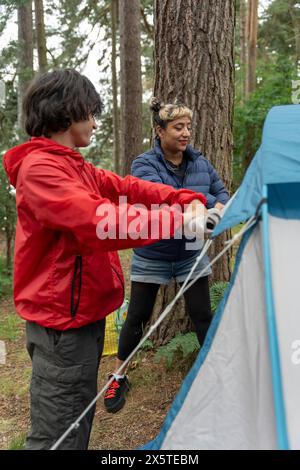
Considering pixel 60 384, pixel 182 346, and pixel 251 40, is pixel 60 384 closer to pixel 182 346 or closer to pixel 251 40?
pixel 182 346

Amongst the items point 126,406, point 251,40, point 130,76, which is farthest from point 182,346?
point 251,40

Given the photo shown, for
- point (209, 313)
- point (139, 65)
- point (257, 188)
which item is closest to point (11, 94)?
point (139, 65)

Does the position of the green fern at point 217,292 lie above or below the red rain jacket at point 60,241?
below

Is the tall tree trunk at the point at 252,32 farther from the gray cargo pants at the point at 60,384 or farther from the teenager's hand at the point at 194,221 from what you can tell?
the gray cargo pants at the point at 60,384

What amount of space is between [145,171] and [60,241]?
906 mm

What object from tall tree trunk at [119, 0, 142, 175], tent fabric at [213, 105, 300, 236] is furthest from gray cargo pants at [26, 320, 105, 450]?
tall tree trunk at [119, 0, 142, 175]

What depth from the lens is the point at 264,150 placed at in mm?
1907

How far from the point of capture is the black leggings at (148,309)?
2.66 metres

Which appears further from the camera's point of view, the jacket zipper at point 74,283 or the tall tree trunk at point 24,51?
the tall tree trunk at point 24,51

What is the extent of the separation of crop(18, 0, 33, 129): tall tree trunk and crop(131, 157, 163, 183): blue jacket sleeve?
17.7 ft

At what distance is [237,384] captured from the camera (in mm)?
1709

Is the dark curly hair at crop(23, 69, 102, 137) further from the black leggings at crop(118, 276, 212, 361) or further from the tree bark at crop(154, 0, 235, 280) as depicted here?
the tree bark at crop(154, 0, 235, 280)

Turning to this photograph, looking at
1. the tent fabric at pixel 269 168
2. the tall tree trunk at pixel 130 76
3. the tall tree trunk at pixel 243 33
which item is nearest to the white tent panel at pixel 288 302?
the tent fabric at pixel 269 168
